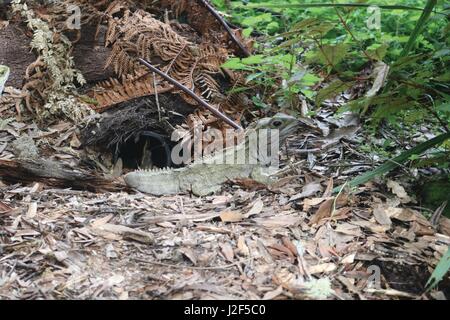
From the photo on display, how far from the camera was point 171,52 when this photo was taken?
4168mm

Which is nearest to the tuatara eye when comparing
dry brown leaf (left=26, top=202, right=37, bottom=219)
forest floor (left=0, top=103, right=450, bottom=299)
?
forest floor (left=0, top=103, right=450, bottom=299)

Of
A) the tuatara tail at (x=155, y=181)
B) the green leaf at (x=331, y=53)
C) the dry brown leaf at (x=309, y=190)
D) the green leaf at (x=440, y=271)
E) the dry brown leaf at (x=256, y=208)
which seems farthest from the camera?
the tuatara tail at (x=155, y=181)

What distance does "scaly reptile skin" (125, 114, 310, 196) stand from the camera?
133 inches

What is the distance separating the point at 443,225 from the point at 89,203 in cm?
215

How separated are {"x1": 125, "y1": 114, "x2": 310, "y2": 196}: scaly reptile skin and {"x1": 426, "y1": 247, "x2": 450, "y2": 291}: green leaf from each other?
1451 millimetres

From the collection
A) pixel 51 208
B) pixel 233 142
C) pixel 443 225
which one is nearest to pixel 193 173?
pixel 233 142

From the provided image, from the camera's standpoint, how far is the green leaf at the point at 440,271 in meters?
2.07

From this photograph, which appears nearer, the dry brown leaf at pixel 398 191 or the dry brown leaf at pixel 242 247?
the dry brown leaf at pixel 242 247

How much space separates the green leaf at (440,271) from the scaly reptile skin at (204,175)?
145 centimetres

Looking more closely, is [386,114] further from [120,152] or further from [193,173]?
[120,152]

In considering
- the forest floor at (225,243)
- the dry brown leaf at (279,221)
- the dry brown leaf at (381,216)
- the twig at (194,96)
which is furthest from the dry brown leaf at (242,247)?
the twig at (194,96)

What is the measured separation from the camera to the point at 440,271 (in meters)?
2.09

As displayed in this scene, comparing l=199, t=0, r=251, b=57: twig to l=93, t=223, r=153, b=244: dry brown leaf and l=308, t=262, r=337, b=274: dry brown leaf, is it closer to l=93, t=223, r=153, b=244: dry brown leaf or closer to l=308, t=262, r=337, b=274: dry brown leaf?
l=93, t=223, r=153, b=244: dry brown leaf

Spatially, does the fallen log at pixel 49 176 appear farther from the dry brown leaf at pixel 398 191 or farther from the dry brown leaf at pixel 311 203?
the dry brown leaf at pixel 398 191
